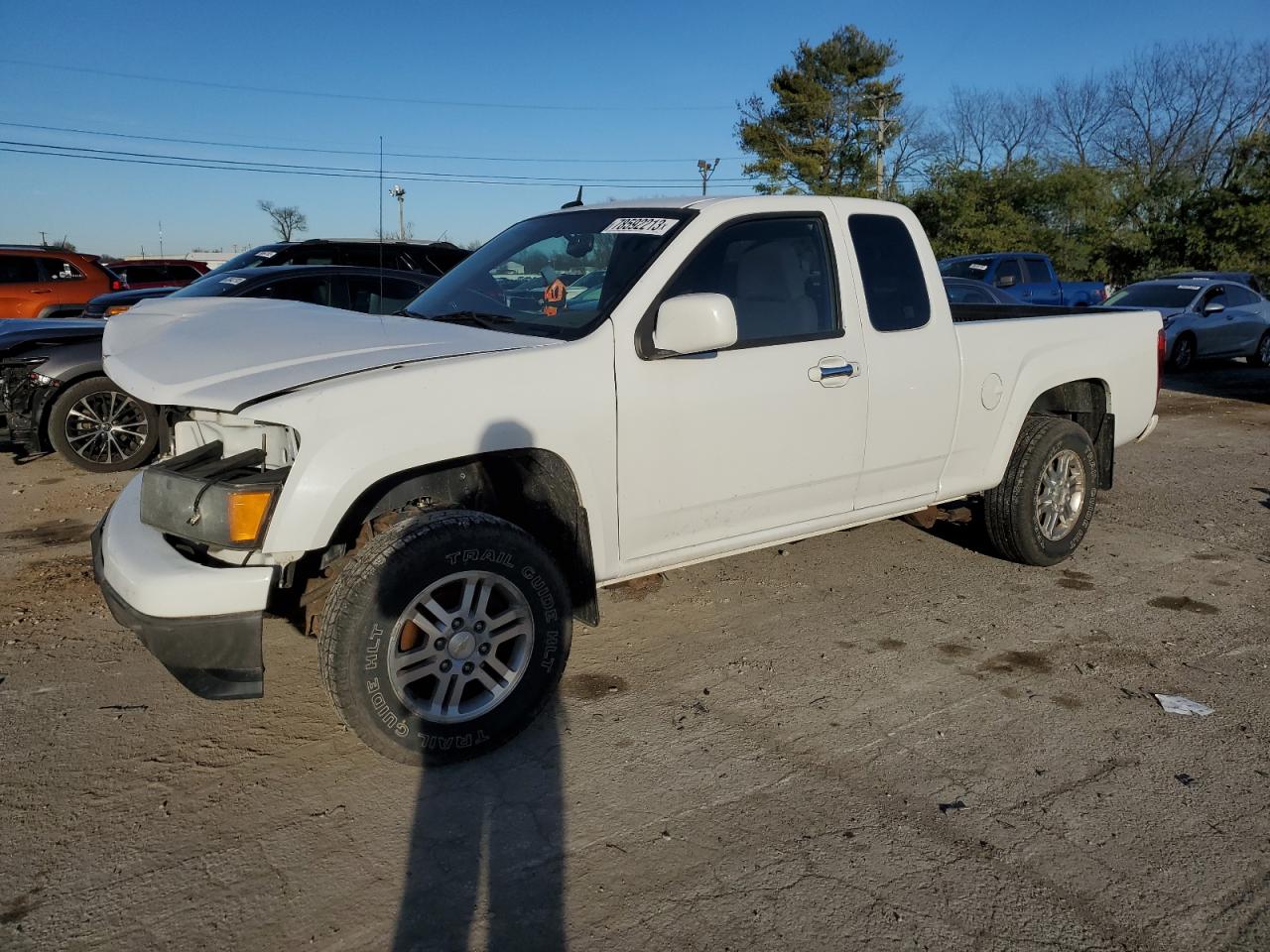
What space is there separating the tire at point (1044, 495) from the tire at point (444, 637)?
9.29ft

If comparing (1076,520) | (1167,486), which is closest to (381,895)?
(1076,520)

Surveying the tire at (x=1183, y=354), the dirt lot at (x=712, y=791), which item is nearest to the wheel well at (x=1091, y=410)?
the dirt lot at (x=712, y=791)

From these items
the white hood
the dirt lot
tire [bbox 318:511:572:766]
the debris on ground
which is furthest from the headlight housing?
the debris on ground

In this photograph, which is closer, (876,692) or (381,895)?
(381,895)

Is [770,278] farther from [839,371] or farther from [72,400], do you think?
[72,400]

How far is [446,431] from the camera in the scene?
3.15 meters

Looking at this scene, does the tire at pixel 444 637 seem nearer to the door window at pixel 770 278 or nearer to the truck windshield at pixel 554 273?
the truck windshield at pixel 554 273

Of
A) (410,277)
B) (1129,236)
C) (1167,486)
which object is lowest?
(1167,486)

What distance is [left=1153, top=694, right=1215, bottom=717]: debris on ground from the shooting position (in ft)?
12.3

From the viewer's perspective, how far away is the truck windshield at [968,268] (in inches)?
667

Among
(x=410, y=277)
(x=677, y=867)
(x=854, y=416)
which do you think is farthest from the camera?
(x=410, y=277)

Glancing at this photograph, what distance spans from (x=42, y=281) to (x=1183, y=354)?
17.2 metres

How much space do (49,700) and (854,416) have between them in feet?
11.2

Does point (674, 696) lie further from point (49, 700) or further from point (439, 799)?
point (49, 700)
